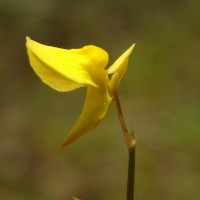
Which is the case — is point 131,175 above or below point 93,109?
below

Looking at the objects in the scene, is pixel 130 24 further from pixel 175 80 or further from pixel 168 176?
pixel 168 176

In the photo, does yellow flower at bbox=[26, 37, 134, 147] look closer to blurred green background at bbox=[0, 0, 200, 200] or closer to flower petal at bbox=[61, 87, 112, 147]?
flower petal at bbox=[61, 87, 112, 147]

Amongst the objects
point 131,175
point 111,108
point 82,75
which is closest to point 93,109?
point 82,75

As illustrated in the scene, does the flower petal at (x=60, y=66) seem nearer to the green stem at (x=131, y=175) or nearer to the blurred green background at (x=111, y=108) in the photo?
the green stem at (x=131, y=175)

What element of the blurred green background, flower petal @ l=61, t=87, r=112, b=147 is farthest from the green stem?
the blurred green background

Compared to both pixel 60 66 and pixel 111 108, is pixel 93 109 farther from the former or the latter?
pixel 111 108

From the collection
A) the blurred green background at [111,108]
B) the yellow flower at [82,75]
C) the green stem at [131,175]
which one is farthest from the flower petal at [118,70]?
the blurred green background at [111,108]

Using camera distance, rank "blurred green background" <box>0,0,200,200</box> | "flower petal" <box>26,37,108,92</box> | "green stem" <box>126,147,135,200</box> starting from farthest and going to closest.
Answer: "blurred green background" <box>0,0,200,200</box>
"flower petal" <box>26,37,108,92</box>
"green stem" <box>126,147,135,200</box>
